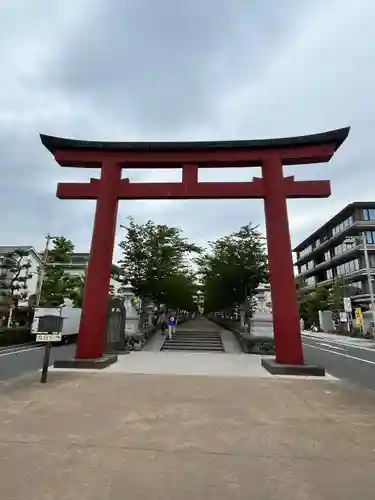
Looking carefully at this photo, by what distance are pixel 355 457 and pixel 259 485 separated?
1.40 m

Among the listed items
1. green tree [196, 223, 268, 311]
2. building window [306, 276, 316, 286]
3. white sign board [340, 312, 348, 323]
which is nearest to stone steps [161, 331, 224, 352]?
green tree [196, 223, 268, 311]

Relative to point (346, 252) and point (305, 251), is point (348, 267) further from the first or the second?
point (305, 251)

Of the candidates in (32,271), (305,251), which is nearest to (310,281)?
(305,251)

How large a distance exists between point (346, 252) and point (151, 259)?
33.6 m

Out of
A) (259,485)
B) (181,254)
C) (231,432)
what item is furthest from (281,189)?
(181,254)

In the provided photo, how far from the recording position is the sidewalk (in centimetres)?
302

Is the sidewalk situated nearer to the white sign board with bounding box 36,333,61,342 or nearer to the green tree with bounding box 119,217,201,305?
the white sign board with bounding box 36,333,61,342

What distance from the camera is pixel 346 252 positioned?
46.0 meters

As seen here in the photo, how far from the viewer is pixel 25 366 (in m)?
11.9

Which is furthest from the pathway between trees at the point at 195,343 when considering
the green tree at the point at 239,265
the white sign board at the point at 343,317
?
the white sign board at the point at 343,317

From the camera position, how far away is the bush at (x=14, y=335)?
65.7 feet

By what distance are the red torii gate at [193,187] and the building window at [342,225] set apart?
39.2 meters

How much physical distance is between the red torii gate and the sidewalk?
3.64 m

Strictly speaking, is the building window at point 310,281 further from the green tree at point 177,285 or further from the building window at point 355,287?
the green tree at point 177,285
